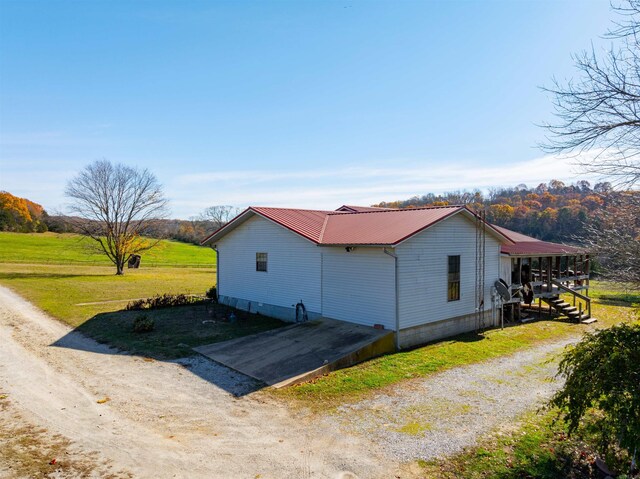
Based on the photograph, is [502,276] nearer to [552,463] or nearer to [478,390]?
[478,390]

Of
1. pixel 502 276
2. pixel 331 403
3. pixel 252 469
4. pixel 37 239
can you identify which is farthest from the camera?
pixel 37 239

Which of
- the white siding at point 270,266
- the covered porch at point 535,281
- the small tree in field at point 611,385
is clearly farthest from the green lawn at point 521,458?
the covered porch at point 535,281

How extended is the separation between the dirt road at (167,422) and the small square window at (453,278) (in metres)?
8.46

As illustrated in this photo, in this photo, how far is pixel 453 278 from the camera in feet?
50.1

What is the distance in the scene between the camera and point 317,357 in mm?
11398

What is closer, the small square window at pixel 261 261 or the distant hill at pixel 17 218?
the small square window at pixel 261 261

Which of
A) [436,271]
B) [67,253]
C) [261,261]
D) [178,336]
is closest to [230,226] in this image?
[261,261]

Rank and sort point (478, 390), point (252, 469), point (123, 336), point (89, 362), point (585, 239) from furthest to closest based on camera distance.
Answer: point (123, 336) < point (89, 362) < point (478, 390) < point (585, 239) < point (252, 469)

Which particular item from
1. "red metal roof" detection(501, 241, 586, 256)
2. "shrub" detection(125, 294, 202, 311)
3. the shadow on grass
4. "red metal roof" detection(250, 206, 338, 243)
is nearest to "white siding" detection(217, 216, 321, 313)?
"red metal roof" detection(250, 206, 338, 243)

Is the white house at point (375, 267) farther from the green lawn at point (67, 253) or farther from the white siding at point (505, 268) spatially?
the green lawn at point (67, 253)

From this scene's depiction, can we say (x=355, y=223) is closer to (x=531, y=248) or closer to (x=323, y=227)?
(x=323, y=227)

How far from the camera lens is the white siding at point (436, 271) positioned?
1337 centimetres

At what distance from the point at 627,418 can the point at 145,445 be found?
7243 mm

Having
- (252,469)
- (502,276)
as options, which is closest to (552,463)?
(252,469)
